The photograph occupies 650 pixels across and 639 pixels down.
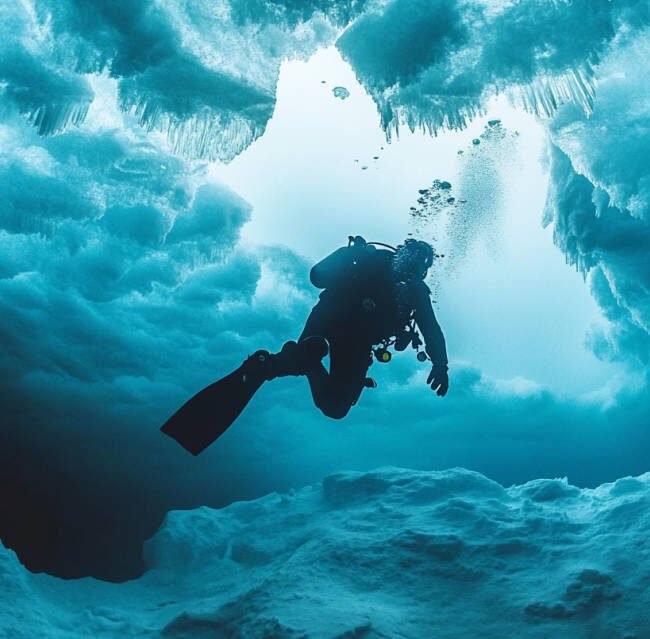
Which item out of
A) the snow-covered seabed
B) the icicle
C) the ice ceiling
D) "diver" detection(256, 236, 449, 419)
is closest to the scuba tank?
"diver" detection(256, 236, 449, 419)

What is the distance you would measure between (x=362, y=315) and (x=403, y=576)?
294 centimetres

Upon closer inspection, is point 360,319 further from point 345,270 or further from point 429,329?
point 429,329

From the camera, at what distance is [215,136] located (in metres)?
5.30

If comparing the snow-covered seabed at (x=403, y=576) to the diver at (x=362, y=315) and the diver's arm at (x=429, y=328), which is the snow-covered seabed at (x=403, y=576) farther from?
the diver's arm at (x=429, y=328)

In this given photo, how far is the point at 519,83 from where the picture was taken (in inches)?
182

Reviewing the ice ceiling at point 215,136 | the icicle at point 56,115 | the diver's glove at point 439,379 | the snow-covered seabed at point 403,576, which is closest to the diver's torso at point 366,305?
the diver's glove at point 439,379

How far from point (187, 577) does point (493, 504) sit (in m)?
5.07

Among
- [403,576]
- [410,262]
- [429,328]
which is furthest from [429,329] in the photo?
[403,576]

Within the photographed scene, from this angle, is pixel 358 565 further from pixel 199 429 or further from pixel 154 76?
pixel 154 76

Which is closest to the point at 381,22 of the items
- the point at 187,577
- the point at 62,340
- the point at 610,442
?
the point at 187,577

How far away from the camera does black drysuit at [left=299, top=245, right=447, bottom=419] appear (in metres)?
4.76

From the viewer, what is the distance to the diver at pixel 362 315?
4.76 m

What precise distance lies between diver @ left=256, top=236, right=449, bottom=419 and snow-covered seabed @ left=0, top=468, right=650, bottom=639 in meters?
1.91

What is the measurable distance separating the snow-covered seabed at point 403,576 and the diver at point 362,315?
1913 mm
